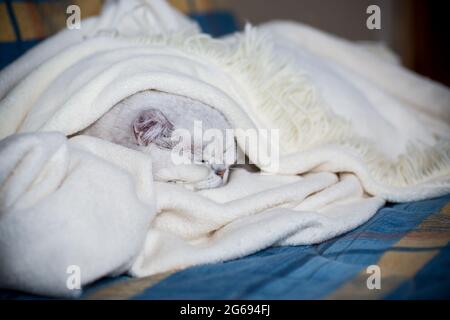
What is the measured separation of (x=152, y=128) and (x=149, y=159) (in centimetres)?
10

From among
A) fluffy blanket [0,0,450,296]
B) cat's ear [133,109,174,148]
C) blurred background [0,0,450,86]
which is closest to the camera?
fluffy blanket [0,0,450,296]

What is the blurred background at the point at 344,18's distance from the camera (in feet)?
4.29

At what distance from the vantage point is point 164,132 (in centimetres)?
85

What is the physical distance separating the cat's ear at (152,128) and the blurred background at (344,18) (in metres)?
0.52

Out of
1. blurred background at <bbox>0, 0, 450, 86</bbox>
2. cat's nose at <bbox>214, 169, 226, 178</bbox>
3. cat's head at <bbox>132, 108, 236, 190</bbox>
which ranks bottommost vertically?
cat's nose at <bbox>214, 169, 226, 178</bbox>

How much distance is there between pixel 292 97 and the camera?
103cm

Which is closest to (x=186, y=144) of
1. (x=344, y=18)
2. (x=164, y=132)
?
(x=164, y=132)

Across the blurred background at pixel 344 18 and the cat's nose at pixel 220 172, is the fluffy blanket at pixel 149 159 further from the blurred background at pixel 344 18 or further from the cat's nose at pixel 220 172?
the blurred background at pixel 344 18

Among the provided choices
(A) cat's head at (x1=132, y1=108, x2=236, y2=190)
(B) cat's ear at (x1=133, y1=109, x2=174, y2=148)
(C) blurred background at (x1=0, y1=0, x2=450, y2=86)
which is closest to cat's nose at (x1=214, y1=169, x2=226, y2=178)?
(A) cat's head at (x1=132, y1=108, x2=236, y2=190)

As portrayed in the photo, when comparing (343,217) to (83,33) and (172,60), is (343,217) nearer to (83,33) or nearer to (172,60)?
(172,60)

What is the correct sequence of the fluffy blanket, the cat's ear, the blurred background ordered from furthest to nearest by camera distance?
the blurred background
the cat's ear
the fluffy blanket

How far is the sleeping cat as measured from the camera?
846mm

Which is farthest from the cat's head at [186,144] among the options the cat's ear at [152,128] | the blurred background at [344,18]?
the blurred background at [344,18]

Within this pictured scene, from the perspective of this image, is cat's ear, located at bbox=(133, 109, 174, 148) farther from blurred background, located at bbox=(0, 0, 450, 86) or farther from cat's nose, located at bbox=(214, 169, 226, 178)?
blurred background, located at bbox=(0, 0, 450, 86)
